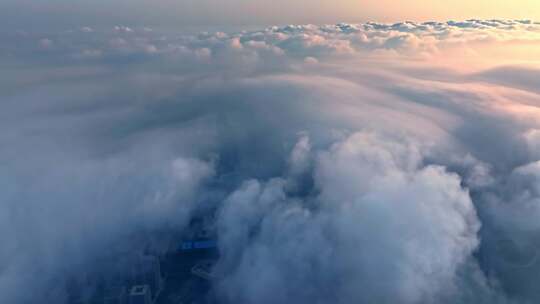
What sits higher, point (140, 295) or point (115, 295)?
point (140, 295)

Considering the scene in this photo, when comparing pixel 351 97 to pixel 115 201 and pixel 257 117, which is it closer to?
pixel 257 117

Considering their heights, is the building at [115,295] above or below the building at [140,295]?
below

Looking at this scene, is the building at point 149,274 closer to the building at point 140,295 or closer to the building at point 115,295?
the building at point 140,295

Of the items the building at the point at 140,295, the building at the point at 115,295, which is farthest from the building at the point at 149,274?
the building at the point at 115,295

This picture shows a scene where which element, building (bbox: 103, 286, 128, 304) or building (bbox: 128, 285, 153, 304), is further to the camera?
building (bbox: 103, 286, 128, 304)

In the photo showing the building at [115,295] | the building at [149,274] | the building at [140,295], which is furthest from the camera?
the building at [149,274]

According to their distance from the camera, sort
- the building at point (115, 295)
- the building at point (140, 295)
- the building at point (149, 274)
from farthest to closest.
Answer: the building at point (149, 274)
the building at point (115, 295)
the building at point (140, 295)

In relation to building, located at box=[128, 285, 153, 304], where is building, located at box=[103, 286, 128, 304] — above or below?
below

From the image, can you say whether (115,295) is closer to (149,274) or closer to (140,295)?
(140,295)

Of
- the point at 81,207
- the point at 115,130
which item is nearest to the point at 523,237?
the point at 81,207

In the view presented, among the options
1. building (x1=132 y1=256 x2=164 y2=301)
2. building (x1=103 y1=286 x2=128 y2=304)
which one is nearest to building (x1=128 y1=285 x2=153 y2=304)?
building (x1=103 y1=286 x2=128 y2=304)

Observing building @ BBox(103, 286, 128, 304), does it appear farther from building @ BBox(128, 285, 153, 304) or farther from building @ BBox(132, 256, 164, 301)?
building @ BBox(132, 256, 164, 301)

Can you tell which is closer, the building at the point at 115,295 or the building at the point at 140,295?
the building at the point at 140,295

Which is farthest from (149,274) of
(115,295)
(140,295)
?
(115,295)
